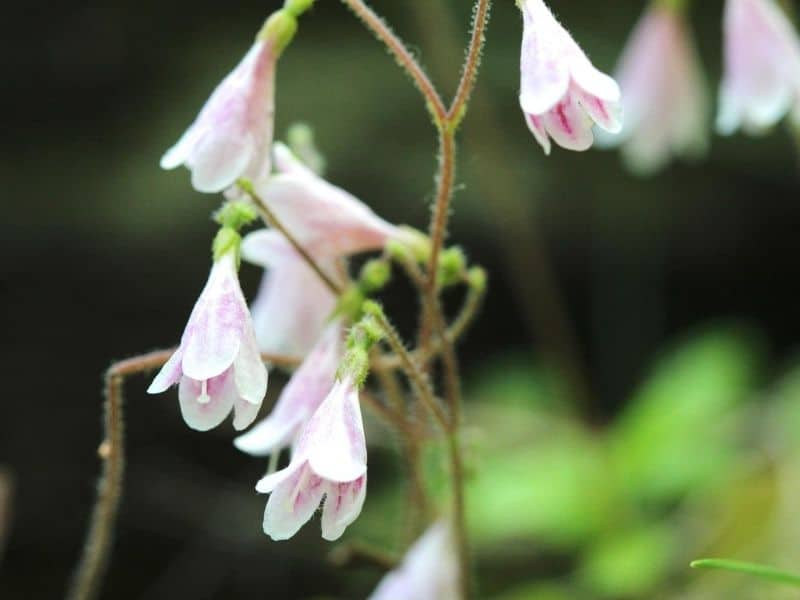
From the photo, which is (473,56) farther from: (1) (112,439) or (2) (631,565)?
(2) (631,565)

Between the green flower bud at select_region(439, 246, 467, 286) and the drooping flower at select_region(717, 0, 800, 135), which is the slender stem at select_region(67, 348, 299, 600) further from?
the drooping flower at select_region(717, 0, 800, 135)

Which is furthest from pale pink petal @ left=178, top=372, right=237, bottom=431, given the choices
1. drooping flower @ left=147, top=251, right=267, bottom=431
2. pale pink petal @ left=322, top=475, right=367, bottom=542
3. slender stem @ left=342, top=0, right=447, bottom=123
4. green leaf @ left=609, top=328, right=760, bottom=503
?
green leaf @ left=609, top=328, right=760, bottom=503

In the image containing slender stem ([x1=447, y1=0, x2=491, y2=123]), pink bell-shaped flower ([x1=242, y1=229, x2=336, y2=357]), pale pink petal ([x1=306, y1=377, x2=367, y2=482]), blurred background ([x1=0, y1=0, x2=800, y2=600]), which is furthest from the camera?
blurred background ([x1=0, y1=0, x2=800, y2=600])

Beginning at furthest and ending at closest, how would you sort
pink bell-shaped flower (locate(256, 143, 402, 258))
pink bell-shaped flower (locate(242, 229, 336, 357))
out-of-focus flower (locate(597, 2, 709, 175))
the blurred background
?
1. the blurred background
2. out-of-focus flower (locate(597, 2, 709, 175))
3. pink bell-shaped flower (locate(242, 229, 336, 357))
4. pink bell-shaped flower (locate(256, 143, 402, 258))

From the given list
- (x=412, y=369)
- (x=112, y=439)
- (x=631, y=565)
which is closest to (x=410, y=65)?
(x=412, y=369)

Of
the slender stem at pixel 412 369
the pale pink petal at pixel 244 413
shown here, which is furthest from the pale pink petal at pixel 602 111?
the pale pink petal at pixel 244 413

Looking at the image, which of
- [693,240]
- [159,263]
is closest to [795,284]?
[693,240]

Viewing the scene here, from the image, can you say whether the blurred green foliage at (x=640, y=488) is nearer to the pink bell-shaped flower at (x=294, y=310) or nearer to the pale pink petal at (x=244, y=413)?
the pink bell-shaped flower at (x=294, y=310)
